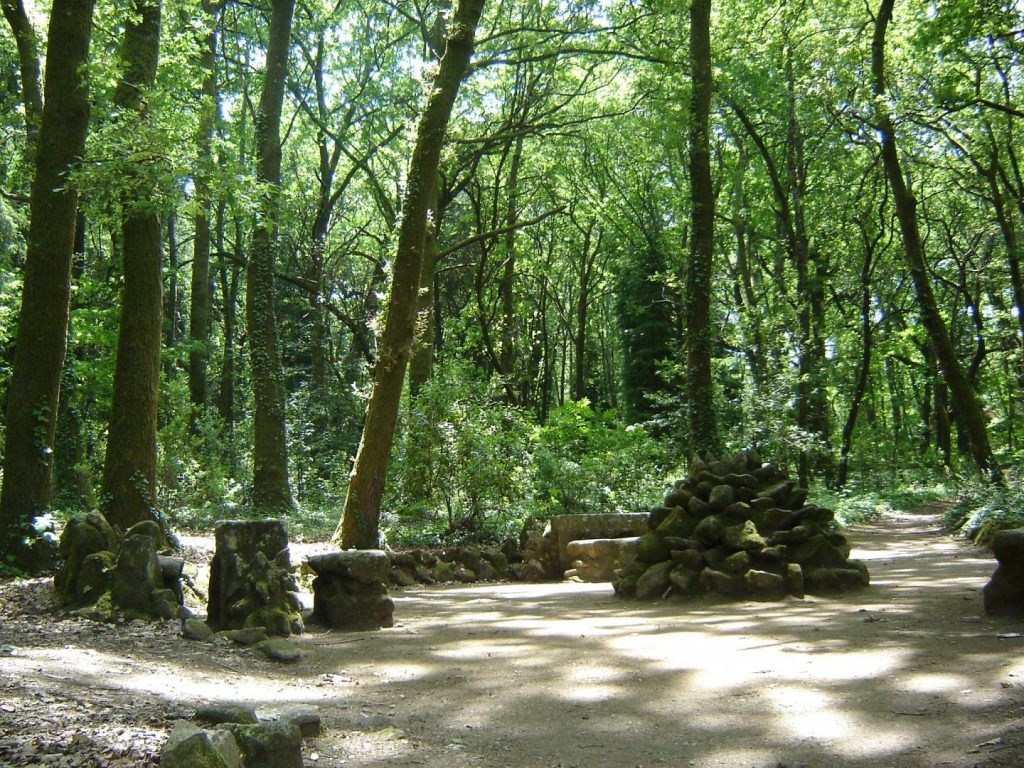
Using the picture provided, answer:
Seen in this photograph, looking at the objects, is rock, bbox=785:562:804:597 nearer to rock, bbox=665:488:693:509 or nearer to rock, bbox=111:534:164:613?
rock, bbox=665:488:693:509

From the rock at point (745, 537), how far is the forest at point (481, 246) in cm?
568

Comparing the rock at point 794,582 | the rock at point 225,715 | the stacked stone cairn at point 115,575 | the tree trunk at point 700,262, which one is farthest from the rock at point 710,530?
the tree trunk at point 700,262

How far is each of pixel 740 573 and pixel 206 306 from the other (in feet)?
65.3

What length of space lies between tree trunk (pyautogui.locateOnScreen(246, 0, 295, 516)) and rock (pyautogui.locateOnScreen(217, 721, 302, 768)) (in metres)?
14.2

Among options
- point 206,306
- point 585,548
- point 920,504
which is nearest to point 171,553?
point 585,548

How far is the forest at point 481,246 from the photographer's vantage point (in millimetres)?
11000

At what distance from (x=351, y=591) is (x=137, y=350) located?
503 cm

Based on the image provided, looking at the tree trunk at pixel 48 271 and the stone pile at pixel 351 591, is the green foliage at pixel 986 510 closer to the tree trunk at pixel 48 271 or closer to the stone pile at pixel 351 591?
the stone pile at pixel 351 591

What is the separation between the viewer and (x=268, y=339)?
1845 centimetres

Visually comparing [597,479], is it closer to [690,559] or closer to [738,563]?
[690,559]

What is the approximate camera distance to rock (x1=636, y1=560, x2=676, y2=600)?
949cm

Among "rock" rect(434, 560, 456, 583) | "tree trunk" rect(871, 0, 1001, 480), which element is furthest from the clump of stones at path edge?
"tree trunk" rect(871, 0, 1001, 480)

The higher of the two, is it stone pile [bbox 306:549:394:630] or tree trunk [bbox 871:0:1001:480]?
tree trunk [bbox 871:0:1001:480]

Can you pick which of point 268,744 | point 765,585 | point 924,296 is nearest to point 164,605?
point 268,744
